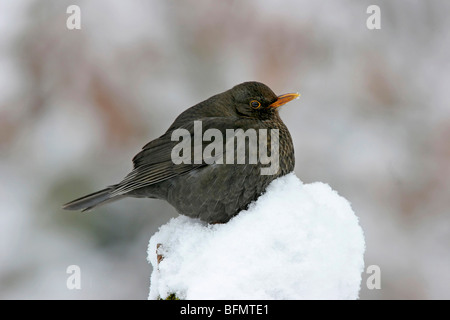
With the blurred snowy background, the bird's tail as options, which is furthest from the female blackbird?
the blurred snowy background

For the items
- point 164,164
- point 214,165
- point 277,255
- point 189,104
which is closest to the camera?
point 277,255

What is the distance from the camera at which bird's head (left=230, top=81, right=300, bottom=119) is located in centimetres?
319

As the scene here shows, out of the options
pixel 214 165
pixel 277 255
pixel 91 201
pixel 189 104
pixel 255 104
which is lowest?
pixel 277 255

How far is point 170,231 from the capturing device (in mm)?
2799

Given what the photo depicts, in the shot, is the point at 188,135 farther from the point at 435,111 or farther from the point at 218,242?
the point at 435,111

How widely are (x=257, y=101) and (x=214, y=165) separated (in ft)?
1.81

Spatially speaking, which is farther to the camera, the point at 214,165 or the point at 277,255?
the point at 214,165

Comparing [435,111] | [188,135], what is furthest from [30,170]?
[435,111]

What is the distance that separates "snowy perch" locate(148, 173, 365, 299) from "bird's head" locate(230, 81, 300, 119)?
750 mm

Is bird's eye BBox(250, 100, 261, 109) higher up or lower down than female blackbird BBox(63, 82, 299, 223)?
higher up

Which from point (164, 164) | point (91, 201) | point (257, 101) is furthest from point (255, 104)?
point (91, 201)

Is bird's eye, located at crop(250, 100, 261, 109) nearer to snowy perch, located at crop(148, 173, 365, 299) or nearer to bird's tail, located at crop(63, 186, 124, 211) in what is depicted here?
snowy perch, located at crop(148, 173, 365, 299)

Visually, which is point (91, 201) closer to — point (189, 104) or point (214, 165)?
point (214, 165)

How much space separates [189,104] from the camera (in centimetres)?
428
